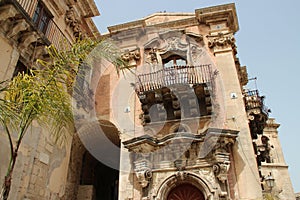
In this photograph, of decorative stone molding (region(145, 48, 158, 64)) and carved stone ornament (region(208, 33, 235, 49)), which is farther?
decorative stone molding (region(145, 48, 158, 64))

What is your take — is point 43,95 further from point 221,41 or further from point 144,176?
point 221,41

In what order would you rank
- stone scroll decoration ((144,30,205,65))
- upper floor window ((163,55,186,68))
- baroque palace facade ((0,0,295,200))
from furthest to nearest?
upper floor window ((163,55,186,68)) < stone scroll decoration ((144,30,205,65)) < baroque palace facade ((0,0,295,200))

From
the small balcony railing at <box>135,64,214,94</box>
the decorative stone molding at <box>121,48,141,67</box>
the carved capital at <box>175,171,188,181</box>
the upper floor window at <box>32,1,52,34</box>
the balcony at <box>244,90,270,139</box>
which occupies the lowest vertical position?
the carved capital at <box>175,171,188,181</box>

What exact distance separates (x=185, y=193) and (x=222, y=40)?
19.8ft

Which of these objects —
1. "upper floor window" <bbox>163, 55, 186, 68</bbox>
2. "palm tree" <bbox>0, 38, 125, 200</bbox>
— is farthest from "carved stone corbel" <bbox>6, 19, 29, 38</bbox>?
"upper floor window" <bbox>163, 55, 186, 68</bbox>

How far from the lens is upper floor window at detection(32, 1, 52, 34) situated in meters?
9.42

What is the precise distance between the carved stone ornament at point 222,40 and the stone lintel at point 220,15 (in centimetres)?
86

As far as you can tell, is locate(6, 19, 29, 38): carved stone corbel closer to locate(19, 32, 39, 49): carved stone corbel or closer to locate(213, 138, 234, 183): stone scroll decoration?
locate(19, 32, 39, 49): carved stone corbel

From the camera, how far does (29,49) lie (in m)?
8.60

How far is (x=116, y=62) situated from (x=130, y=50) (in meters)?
5.98

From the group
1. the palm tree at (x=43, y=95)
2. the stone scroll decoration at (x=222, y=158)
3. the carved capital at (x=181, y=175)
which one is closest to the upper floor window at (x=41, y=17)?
the palm tree at (x=43, y=95)

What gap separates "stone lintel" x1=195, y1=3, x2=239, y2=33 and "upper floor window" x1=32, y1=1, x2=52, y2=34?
622 cm

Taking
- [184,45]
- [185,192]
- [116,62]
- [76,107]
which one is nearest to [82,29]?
[76,107]

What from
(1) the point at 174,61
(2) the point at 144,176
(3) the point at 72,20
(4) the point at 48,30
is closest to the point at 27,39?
(4) the point at 48,30
